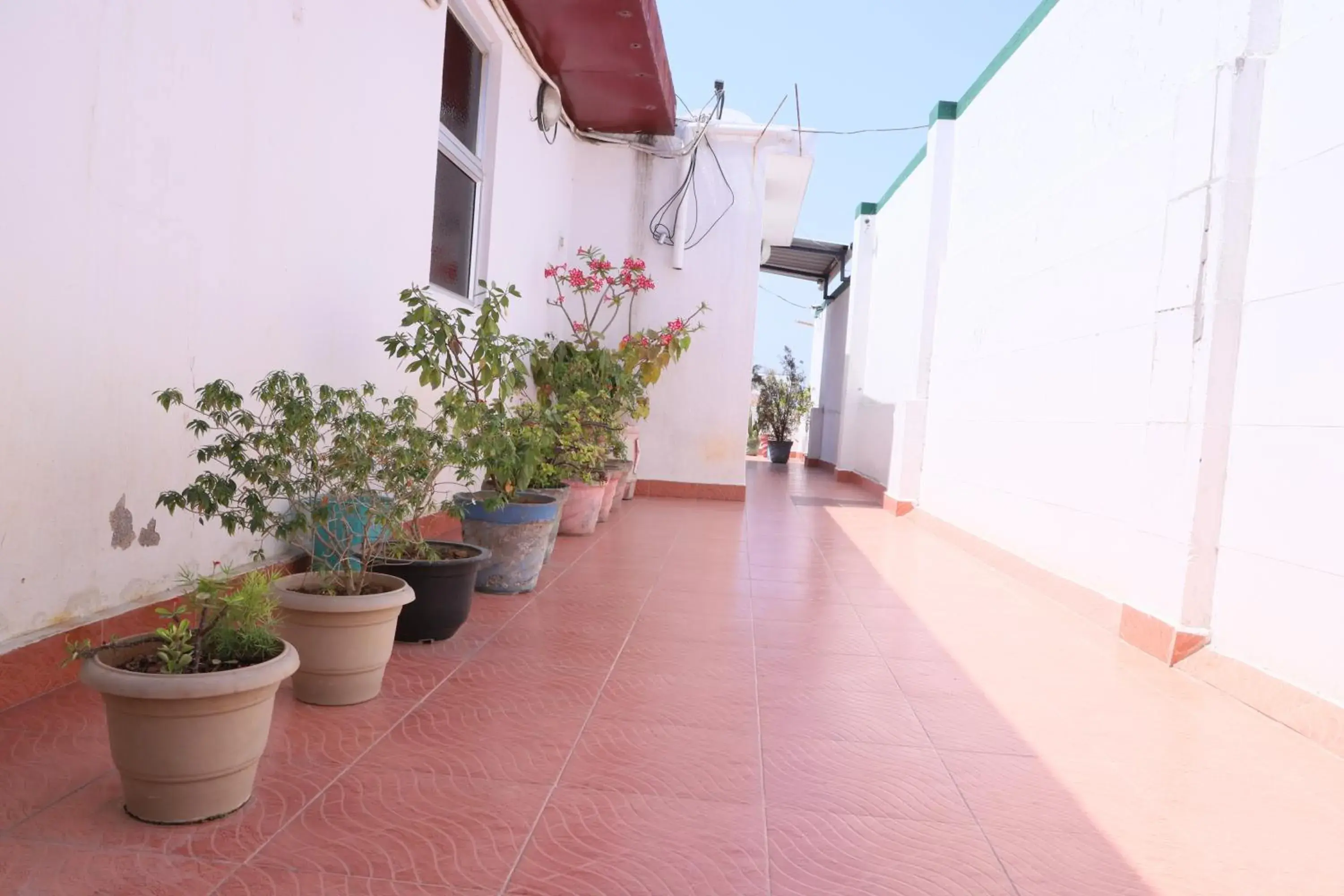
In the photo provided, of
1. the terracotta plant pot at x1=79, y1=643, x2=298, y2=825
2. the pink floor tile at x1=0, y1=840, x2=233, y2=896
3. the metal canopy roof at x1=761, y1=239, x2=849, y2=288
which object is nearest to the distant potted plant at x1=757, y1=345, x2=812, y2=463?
the metal canopy roof at x1=761, y1=239, x2=849, y2=288

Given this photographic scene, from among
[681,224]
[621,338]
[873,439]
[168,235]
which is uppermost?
[681,224]

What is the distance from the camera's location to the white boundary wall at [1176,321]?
250cm

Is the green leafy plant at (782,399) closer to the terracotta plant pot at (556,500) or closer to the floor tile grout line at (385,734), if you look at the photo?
the terracotta plant pot at (556,500)

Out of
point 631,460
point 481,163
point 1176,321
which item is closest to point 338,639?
point 1176,321

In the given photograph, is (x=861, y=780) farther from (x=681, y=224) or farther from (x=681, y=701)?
(x=681, y=224)

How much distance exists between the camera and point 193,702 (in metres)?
1.48

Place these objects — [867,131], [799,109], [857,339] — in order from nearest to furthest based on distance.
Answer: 1. [799,109]
2. [867,131]
3. [857,339]

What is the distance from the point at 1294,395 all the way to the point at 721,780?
2.07 metres

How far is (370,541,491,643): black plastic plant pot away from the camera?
266cm

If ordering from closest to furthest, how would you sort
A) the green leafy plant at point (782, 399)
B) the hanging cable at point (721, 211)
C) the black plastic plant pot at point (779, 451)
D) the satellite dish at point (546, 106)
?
the satellite dish at point (546, 106), the hanging cable at point (721, 211), the black plastic plant pot at point (779, 451), the green leafy plant at point (782, 399)

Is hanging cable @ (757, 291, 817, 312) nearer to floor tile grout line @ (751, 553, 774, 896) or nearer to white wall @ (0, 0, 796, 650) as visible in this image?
white wall @ (0, 0, 796, 650)

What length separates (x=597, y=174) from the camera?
7.10 metres

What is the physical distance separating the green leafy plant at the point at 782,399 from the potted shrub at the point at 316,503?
1256cm

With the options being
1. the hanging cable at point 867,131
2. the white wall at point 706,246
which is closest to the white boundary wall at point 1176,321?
the hanging cable at point 867,131
